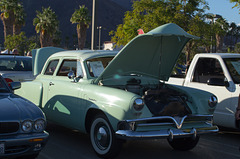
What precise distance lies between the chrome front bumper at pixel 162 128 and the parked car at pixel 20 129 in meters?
1.12

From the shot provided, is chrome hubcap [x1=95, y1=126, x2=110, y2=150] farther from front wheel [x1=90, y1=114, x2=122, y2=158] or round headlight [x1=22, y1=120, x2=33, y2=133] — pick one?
round headlight [x1=22, y1=120, x2=33, y2=133]

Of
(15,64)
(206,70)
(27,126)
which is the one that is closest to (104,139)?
(27,126)

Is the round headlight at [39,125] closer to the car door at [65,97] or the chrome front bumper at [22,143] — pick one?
the chrome front bumper at [22,143]

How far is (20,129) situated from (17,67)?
6.45 meters

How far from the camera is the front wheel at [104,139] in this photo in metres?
5.25

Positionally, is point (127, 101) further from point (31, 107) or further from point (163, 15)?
point (163, 15)

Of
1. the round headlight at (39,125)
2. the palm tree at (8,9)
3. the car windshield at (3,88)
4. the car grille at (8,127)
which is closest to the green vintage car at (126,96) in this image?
the round headlight at (39,125)

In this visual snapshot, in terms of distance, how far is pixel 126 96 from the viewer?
514cm

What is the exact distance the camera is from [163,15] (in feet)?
61.7

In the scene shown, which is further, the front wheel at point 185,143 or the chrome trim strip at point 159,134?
the front wheel at point 185,143

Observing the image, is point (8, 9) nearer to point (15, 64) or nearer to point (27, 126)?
point (15, 64)

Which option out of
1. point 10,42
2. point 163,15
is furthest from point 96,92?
point 10,42

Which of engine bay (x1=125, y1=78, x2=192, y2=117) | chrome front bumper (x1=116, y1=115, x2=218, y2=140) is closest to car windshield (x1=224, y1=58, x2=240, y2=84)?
engine bay (x1=125, y1=78, x2=192, y2=117)

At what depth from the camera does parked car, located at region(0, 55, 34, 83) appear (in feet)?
32.0
